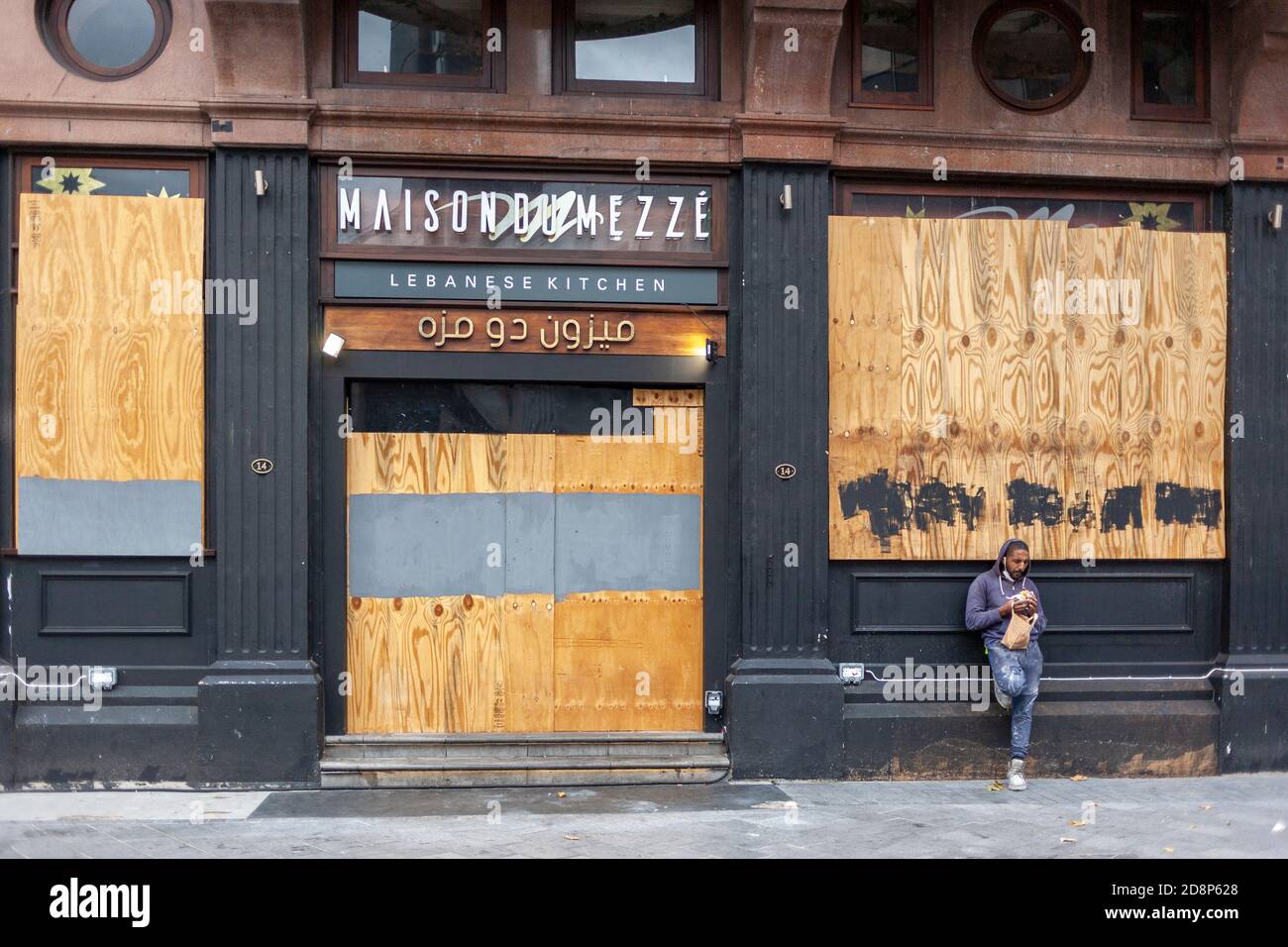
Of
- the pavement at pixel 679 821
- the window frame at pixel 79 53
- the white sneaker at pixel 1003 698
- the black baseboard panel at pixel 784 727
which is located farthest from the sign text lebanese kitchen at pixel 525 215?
the pavement at pixel 679 821

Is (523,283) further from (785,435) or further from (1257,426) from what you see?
(1257,426)

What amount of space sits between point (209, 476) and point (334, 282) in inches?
65.5

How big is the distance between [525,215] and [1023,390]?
395cm

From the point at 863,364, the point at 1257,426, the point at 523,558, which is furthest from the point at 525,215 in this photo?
the point at 1257,426

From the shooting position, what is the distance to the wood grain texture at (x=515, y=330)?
973cm

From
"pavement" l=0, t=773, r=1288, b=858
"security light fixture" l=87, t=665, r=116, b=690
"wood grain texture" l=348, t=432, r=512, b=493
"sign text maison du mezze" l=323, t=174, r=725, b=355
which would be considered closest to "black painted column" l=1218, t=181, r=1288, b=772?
"pavement" l=0, t=773, r=1288, b=858

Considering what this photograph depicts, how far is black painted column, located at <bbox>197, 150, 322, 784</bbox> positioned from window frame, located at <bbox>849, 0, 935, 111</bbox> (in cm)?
411

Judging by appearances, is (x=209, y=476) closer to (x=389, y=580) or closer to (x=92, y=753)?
(x=389, y=580)

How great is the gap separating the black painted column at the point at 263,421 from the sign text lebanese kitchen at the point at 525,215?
1.54 feet

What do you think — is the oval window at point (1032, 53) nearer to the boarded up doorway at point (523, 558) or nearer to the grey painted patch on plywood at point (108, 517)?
the boarded up doorway at point (523, 558)

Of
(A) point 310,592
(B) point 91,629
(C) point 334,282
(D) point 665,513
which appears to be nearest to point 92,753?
(B) point 91,629

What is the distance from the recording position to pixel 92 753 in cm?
936

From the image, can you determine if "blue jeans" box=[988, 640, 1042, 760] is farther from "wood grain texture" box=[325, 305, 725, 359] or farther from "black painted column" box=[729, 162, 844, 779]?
"wood grain texture" box=[325, 305, 725, 359]

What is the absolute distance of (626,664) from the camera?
995 cm
